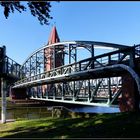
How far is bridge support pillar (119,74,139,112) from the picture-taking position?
22.5 m

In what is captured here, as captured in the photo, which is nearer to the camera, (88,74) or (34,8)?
(34,8)

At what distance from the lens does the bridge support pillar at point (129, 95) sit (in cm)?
2248

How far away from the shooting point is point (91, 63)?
3441 cm

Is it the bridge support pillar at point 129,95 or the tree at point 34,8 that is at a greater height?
the tree at point 34,8

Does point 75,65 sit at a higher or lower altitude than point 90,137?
higher

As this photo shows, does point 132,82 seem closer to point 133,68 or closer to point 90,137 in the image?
point 133,68

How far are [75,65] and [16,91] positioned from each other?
55944mm

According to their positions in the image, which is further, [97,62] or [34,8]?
[97,62]

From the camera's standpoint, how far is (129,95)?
23453 mm

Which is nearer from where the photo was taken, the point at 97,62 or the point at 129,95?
the point at 129,95

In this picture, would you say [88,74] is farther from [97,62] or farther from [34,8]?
[34,8]

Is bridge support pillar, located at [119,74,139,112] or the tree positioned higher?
the tree

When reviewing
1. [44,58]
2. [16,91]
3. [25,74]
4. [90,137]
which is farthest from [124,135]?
[25,74]

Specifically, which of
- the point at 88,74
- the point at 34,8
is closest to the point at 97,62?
the point at 88,74
